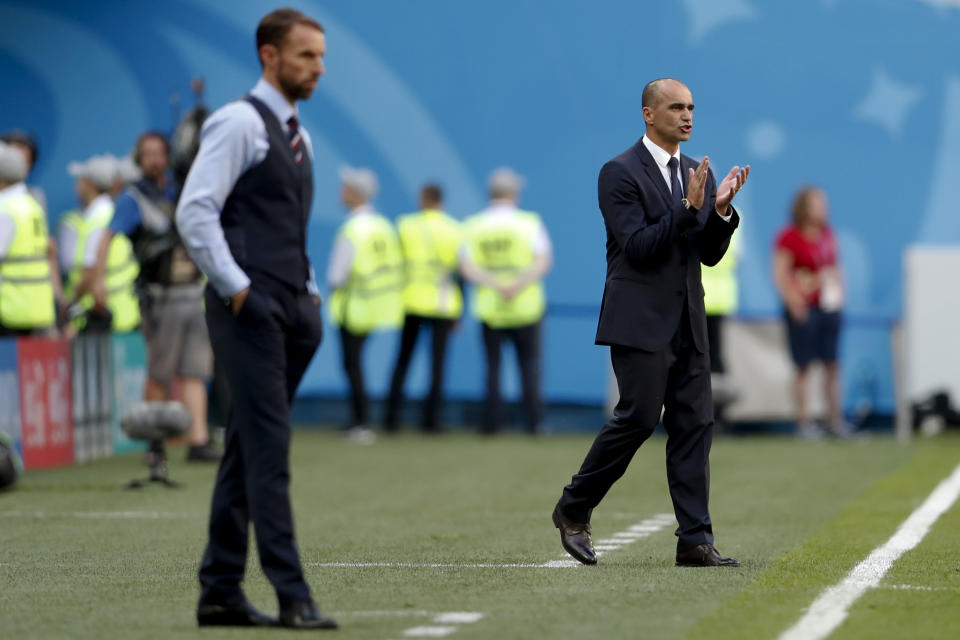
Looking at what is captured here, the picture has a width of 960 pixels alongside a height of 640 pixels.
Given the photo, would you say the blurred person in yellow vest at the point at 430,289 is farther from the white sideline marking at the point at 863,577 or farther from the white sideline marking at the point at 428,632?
the white sideline marking at the point at 428,632

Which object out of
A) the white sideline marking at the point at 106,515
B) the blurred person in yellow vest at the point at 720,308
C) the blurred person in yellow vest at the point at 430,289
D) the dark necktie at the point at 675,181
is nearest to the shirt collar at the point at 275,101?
the dark necktie at the point at 675,181

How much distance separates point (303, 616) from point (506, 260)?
10.9 meters

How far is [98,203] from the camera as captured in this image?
604 inches

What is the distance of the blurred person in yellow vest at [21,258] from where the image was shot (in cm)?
1243

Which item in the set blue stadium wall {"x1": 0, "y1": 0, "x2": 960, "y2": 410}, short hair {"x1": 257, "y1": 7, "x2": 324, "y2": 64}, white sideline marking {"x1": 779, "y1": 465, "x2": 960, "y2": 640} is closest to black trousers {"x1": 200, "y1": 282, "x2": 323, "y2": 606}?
short hair {"x1": 257, "y1": 7, "x2": 324, "y2": 64}

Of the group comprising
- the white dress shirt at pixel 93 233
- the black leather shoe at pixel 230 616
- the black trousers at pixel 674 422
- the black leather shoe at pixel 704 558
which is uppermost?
the white dress shirt at pixel 93 233

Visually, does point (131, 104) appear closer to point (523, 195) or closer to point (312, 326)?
point (523, 195)

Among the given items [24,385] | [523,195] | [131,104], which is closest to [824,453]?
[523,195]

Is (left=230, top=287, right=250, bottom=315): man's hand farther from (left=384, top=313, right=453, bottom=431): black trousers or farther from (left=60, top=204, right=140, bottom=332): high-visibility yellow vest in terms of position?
(left=384, top=313, right=453, bottom=431): black trousers

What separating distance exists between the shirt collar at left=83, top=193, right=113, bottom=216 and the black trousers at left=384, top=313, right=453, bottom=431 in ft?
9.95

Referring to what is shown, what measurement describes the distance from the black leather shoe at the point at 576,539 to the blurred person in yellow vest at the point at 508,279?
29.0 feet

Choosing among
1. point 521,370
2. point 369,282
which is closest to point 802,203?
point 521,370

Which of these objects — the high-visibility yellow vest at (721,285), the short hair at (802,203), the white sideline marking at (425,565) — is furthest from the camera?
the short hair at (802,203)

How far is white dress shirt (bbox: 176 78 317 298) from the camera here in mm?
5676
